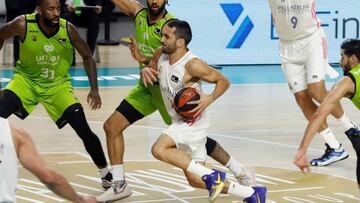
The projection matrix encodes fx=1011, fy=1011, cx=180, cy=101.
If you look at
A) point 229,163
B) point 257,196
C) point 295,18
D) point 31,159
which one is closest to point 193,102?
point 257,196

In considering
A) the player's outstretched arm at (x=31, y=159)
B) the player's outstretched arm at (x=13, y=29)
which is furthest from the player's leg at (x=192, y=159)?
the player's outstretched arm at (x=31, y=159)

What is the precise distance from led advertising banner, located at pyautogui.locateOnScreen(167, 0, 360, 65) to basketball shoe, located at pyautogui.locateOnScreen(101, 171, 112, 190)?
8515mm

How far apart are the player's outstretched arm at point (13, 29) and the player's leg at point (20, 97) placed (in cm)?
41

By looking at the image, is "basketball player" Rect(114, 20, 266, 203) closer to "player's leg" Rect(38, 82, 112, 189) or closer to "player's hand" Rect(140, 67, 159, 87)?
"player's hand" Rect(140, 67, 159, 87)

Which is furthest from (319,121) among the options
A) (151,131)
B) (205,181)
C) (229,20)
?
(229,20)

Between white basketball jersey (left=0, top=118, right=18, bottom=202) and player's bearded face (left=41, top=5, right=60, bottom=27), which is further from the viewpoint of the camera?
player's bearded face (left=41, top=5, right=60, bottom=27)

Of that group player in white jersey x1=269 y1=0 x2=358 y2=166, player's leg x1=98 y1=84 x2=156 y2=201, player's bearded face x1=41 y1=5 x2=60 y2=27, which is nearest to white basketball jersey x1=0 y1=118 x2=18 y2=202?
player's leg x1=98 y1=84 x2=156 y2=201

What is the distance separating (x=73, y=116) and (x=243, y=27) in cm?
919

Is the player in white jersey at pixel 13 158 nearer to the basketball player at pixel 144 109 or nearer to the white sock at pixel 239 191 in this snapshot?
the white sock at pixel 239 191

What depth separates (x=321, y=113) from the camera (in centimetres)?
739

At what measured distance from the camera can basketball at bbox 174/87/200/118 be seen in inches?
323

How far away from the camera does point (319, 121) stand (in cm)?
729

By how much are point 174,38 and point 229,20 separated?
9.55 m

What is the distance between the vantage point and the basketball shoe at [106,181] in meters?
9.24
